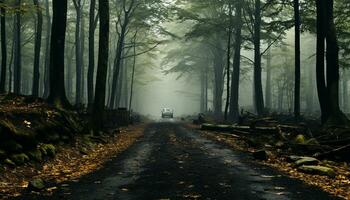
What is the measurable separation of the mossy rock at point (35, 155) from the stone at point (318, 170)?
7.26m

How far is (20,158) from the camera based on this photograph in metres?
11.1

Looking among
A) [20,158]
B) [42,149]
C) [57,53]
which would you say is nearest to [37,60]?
[57,53]

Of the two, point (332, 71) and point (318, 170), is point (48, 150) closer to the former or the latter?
point (318, 170)

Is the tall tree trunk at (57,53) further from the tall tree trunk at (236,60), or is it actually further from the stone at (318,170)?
the tall tree trunk at (236,60)

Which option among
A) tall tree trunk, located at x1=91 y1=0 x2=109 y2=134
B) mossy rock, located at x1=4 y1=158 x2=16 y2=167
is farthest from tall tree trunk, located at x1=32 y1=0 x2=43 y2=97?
mossy rock, located at x1=4 y1=158 x2=16 y2=167

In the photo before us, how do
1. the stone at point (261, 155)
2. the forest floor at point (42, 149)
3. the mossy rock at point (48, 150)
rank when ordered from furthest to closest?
the stone at point (261, 155) → the mossy rock at point (48, 150) → the forest floor at point (42, 149)

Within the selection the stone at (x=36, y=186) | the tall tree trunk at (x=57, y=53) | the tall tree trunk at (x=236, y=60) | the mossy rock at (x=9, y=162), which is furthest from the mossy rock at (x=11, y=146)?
the tall tree trunk at (x=236, y=60)

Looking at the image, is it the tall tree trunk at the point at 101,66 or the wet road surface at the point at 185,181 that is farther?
the tall tree trunk at the point at 101,66

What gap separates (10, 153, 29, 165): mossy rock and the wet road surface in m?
1.95

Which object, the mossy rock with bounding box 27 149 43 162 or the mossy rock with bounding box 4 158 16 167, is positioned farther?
the mossy rock with bounding box 27 149 43 162

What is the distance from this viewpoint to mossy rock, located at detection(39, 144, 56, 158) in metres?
12.6

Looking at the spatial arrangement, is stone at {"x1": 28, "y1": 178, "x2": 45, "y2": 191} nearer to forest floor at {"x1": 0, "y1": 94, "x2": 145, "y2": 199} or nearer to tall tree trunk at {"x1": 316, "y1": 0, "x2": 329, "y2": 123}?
forest floor at {"x1": 0, "y1": 94, "x2": 145, "y2": 199}

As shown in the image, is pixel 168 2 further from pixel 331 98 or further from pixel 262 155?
pixel 262 155

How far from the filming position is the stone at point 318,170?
34.9 ft
